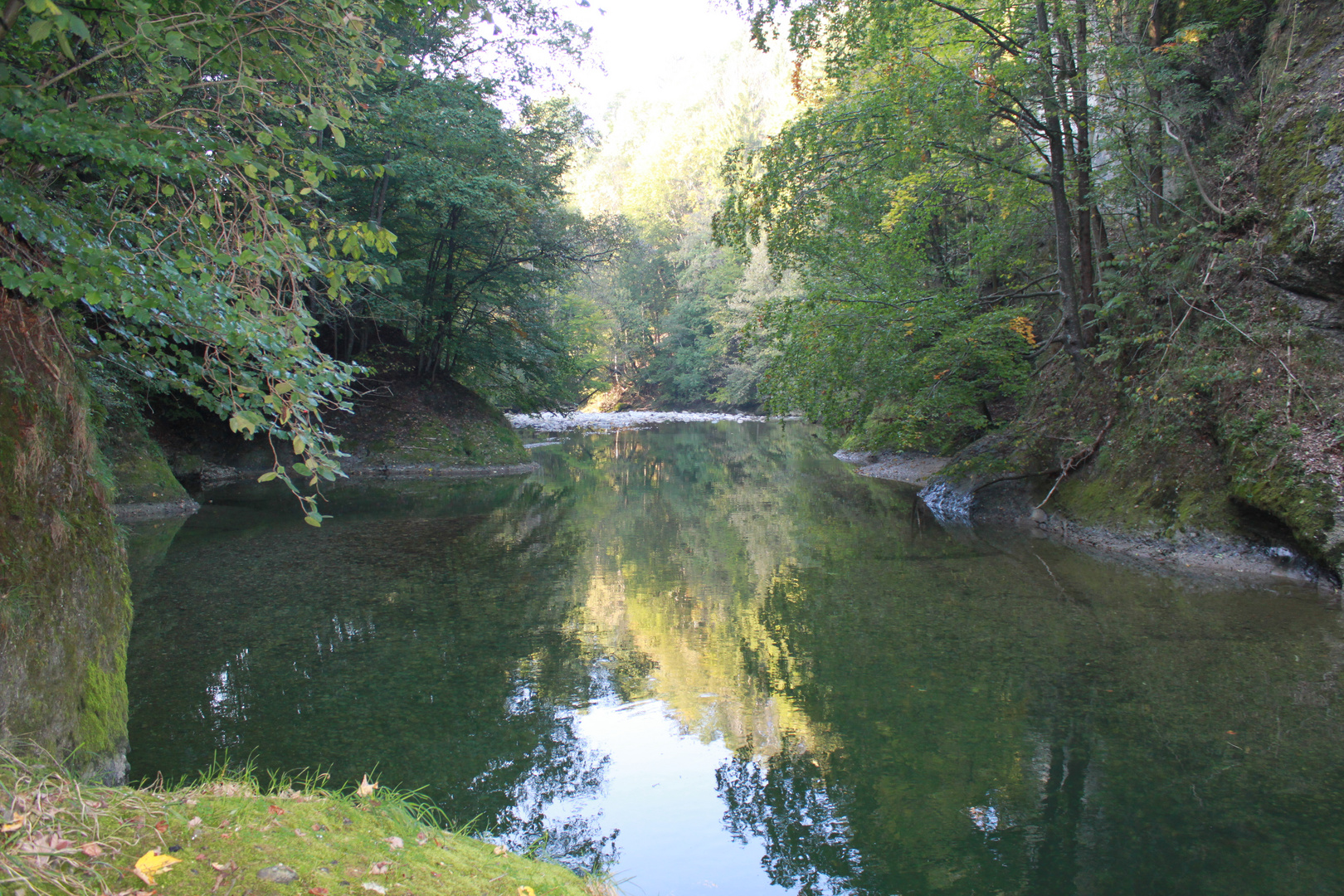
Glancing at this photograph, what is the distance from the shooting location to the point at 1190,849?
355cm

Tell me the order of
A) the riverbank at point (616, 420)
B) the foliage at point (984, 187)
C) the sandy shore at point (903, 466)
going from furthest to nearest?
the riverbank at point (616, 420), the sandy shore at point (903, 466), the foliage at point (984, 187)

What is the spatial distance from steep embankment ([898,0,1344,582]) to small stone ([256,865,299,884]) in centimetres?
838

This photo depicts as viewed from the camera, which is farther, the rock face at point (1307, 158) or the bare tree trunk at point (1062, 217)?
the bare tree trunk at point (1062, 217)

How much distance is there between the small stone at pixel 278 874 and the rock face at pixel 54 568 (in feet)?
4.91

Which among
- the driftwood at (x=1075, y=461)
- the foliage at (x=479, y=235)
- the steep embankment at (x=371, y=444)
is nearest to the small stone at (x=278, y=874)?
the driftwood at (x=1075, y=461)

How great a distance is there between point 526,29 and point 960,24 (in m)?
9.88

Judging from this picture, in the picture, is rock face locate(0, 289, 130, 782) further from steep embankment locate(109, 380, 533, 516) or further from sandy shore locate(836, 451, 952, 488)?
sandy shore locate(836, 451, 952, 488)

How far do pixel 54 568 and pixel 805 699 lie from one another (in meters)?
4.16

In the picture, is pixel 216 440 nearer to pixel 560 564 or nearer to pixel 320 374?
pixel 560 564

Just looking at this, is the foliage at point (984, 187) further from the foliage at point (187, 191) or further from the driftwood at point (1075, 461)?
the foliage at point (187, 191)

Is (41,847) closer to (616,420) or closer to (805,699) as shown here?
(805,699)

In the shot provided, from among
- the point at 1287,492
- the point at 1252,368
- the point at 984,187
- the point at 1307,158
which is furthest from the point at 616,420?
the point at 1287,492

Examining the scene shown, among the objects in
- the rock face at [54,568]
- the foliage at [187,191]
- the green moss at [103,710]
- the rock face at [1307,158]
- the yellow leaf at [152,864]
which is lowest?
the green moss at [103,710]

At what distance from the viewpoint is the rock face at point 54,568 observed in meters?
3.27
